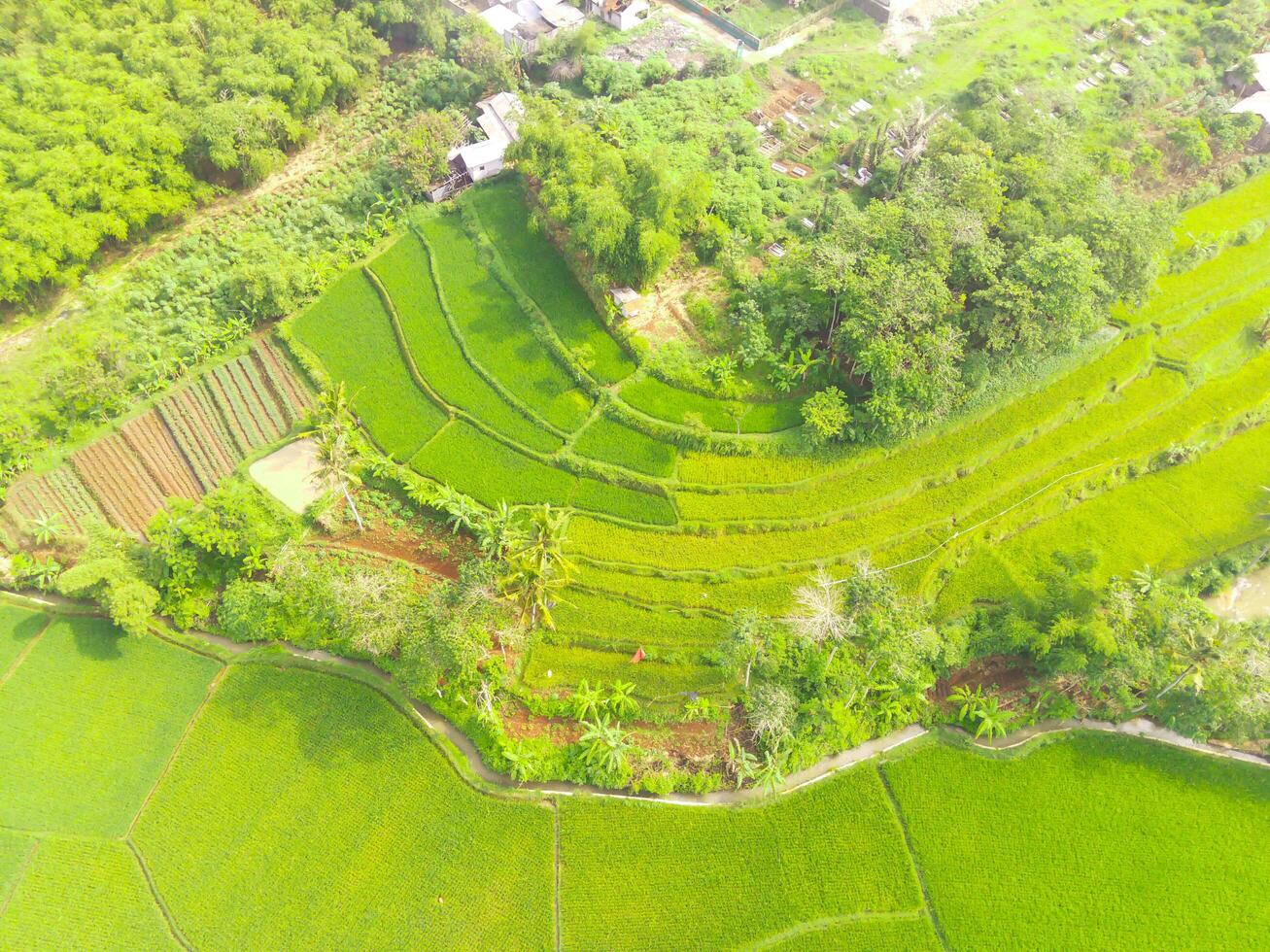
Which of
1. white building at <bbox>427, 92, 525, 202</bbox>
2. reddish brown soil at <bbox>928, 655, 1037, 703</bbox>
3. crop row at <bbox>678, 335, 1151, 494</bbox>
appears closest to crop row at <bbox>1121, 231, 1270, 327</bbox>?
crop row at <bbox>678, 335, 1151, 494</bbox>

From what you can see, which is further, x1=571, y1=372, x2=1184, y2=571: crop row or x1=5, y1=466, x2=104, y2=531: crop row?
x1=5, y1=466, x2=104, y2=531: crop row

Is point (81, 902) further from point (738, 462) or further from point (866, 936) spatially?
point (738, 462)

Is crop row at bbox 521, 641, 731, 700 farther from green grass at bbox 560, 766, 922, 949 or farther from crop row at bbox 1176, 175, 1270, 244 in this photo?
crop row at bbox 1176, 175, 1270, 244

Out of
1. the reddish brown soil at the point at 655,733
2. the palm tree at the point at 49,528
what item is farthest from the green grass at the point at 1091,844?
the palm tree at the point at 49,528

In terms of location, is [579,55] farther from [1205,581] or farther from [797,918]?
[797,918]

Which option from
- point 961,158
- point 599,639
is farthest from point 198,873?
point 961,158

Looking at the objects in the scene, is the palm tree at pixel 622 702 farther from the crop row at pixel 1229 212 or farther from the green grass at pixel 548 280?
the crop row at pixel 1229 212
